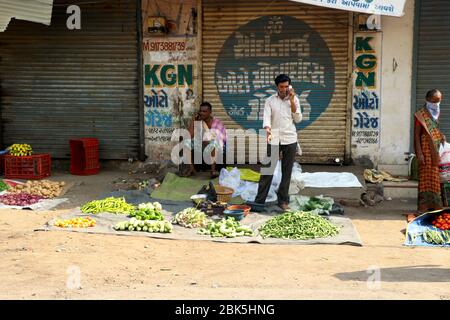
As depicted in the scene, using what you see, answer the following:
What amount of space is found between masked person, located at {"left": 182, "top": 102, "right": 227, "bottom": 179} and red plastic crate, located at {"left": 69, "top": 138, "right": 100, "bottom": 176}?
181 centimetres

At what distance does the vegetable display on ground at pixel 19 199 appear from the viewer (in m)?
8.59

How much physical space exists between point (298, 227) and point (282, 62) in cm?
405

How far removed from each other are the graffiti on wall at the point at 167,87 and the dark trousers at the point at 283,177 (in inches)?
114

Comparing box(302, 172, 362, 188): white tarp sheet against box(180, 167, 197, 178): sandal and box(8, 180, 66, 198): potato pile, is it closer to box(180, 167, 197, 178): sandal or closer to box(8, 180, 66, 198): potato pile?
box(180, 167, 197, 178): sandal

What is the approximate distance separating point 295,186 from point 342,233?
76.1 inches

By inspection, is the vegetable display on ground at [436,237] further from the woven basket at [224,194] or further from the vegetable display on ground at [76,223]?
the vegetable display on ground at [76,223]

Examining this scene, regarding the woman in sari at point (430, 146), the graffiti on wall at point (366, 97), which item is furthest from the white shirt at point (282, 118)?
the graffiti on wall at point (366, 97)

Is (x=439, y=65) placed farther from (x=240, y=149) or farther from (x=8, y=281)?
(x=8, y=281)

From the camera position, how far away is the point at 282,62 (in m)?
10.3

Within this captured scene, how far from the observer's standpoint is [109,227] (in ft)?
24.4

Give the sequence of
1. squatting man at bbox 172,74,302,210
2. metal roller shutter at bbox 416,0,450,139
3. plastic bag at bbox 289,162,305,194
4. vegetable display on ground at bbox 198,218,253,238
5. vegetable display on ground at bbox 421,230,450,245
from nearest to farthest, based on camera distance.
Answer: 1. vegetable display on ground at bbox 421,230,450,245
2. vegetable display on ground at bbox 198,218,253,238
3. squatting man at bbox 172,74,302,210
4. plastic bag at bbox 289,162,305,194
5. metal roller shutter at bbox 416,0,450,139

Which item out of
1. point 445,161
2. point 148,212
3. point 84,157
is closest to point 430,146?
point 445,161

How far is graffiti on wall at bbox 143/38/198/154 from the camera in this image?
34.3 ft

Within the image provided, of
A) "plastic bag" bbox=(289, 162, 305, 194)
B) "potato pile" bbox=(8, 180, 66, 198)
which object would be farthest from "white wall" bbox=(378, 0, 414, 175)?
"potato pile" bbox=(8, 180, 66, 198)
